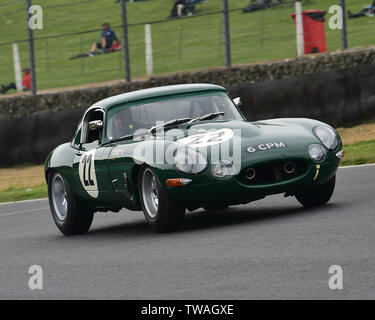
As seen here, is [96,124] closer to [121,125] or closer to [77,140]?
[121,125]

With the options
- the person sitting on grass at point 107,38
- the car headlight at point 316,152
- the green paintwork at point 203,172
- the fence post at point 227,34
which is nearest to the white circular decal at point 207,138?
the green paintwork at point 203,172

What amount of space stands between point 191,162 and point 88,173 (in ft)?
5.41

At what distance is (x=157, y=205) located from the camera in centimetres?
897

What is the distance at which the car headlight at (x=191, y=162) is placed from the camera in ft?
28.7

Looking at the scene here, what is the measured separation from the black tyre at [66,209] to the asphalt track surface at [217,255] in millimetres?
132

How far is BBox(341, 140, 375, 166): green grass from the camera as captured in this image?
47.9ft

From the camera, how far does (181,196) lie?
880cm

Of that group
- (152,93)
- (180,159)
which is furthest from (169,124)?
(180,159)

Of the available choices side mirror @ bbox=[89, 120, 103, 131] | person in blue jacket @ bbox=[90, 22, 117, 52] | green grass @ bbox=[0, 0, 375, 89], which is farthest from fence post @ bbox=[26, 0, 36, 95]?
side mirror @ bbox=[89, 120, 103, 131]

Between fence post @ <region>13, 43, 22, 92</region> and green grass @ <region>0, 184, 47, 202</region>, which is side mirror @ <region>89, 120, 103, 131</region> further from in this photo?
fence post @ <region>13, 43, 22, 92</region>

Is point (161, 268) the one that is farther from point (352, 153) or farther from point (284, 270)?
point (352, 153)

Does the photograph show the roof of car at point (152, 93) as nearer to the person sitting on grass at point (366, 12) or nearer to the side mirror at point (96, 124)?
the side mirror at point (96, 124)
